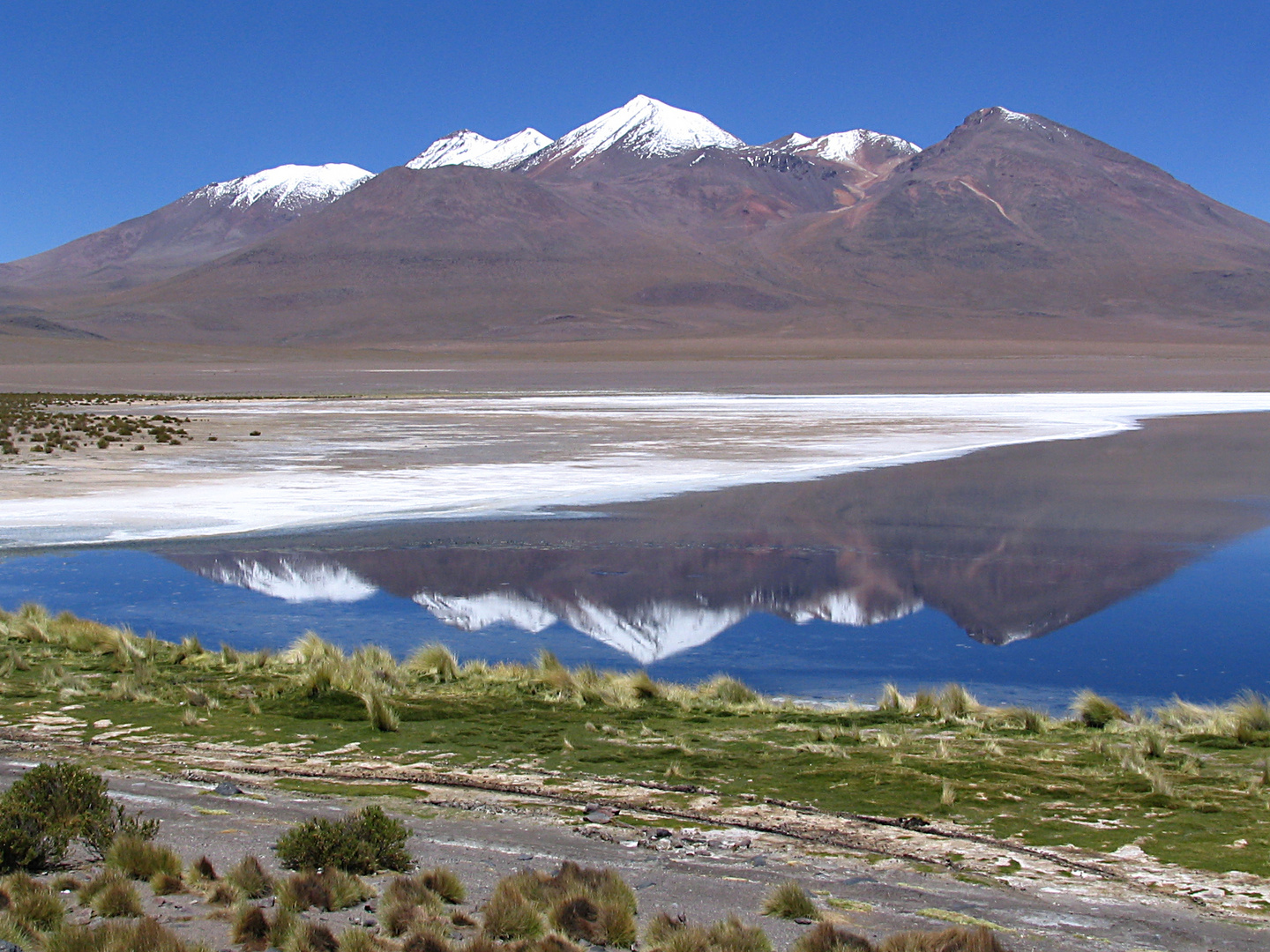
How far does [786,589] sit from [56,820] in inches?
320

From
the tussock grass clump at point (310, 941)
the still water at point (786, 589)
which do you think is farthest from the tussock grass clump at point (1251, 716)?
the tussock grass clump at point (310, 941)

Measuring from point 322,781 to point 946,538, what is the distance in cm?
→ 999

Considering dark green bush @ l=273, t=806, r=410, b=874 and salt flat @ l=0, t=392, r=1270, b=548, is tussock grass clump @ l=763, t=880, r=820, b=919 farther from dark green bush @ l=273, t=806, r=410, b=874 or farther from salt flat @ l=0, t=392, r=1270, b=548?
salt flat @ l=0, t=392, r=1270, b=548

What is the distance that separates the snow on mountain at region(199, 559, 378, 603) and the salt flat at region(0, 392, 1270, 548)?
211 centimetres

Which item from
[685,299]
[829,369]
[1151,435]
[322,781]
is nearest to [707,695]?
[322,781]

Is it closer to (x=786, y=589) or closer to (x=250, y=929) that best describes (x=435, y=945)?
(x=250, y=929)

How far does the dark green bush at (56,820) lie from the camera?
4.82 metres

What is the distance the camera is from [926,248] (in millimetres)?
178375

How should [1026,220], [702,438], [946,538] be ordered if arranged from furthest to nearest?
[1026,220] → [702,438] → [946,538]

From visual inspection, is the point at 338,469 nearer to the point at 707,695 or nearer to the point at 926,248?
the point at 707,695

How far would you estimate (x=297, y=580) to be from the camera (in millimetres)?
12695

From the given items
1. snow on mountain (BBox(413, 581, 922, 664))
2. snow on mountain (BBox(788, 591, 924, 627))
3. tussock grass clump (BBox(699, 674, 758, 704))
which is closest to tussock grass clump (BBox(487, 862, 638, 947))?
tussock grass clump (BBox(699, 674, 758, 704))

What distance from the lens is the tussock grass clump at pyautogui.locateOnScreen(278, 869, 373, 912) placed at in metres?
4.49

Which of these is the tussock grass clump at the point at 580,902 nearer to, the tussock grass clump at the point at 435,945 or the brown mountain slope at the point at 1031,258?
the tussock grass clump at the point at 435,945
